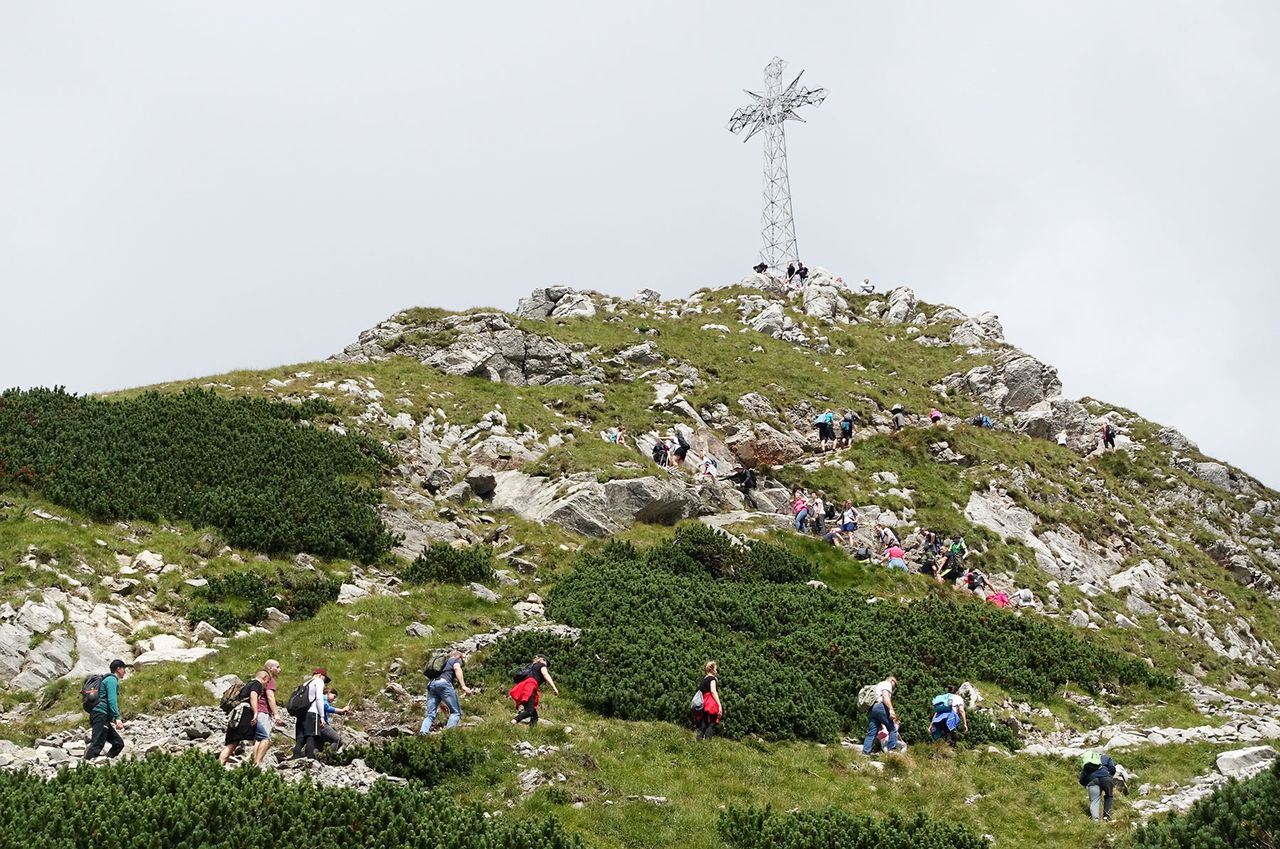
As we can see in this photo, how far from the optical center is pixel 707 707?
64.5ft

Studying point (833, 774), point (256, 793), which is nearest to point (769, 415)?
point (833, 774)

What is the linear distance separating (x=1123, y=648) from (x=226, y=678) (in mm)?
29475

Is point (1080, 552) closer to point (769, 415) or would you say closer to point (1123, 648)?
point (1123, 648)

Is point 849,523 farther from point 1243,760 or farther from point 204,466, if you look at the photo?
point 204,466

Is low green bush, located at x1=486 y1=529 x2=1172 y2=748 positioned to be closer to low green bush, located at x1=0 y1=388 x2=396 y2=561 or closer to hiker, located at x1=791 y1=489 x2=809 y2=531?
hiker, located at x1=791 y1=489 x2=809 y2=531

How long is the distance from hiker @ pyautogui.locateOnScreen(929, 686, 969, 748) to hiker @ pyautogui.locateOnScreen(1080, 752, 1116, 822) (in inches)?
156

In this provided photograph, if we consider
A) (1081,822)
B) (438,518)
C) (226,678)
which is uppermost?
(438,518)

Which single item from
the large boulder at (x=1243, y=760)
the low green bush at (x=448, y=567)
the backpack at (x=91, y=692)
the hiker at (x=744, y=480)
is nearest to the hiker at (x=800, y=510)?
the hiker at (x=744, y=480)

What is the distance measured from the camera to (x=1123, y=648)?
32.3 metres

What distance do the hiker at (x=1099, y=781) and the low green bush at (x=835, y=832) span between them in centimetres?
343

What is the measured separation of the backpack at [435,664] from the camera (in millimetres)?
19359

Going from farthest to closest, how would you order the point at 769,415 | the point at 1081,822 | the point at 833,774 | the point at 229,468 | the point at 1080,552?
the point at 769,415 < the point at 1080,552 < the point at 229,468 < the point at 833,774 < the point at 1081,822

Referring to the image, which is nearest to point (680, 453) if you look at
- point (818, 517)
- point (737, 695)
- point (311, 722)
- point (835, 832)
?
point (818, 517)

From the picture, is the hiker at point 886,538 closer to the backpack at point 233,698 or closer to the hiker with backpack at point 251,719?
the hiker with backpack at point 251,719
